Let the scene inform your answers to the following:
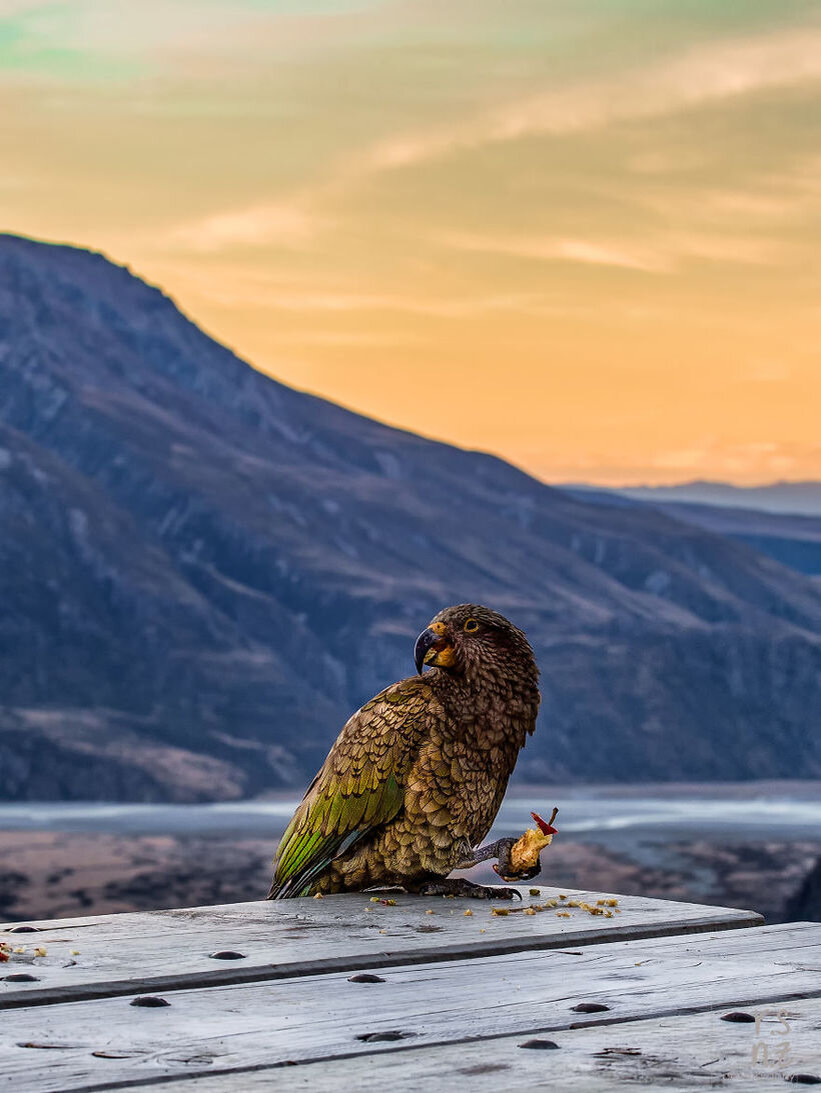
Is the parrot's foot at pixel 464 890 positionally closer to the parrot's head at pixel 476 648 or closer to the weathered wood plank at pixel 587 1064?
the parrot's head at pixel 476 648

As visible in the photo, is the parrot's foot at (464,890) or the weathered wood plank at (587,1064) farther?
the parrot's foot at (464,890)

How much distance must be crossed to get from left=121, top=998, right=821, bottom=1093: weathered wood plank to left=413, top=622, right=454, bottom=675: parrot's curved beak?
3.86 meters

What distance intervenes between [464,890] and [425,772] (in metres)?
0.67

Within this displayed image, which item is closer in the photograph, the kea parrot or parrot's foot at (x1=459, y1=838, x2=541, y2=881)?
parrot's foot at (x1=459, y1=838, x2=541, y2=881)

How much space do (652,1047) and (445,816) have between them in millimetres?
3951

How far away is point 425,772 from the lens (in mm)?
8180

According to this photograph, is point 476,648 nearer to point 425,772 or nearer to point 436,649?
point 436,649

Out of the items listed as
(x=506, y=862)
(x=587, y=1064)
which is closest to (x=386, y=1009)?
(x=587, y=1064)

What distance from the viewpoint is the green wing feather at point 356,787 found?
26.6 feet

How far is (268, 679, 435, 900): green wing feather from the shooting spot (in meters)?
8.11

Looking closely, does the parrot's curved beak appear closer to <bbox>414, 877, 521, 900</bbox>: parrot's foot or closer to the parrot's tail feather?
the parrot's tail feather

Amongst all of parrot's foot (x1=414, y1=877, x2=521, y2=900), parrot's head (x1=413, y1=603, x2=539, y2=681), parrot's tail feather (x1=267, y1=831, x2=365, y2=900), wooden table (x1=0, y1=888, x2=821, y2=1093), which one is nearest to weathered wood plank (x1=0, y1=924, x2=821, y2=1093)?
wooden table (x1=0, y1=888, x2=821, y2=1093)

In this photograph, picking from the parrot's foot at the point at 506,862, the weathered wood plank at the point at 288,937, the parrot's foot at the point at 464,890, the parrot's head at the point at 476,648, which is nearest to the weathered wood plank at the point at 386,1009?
the weathered wood plank at the point at 288,937

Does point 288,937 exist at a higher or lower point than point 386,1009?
higher
